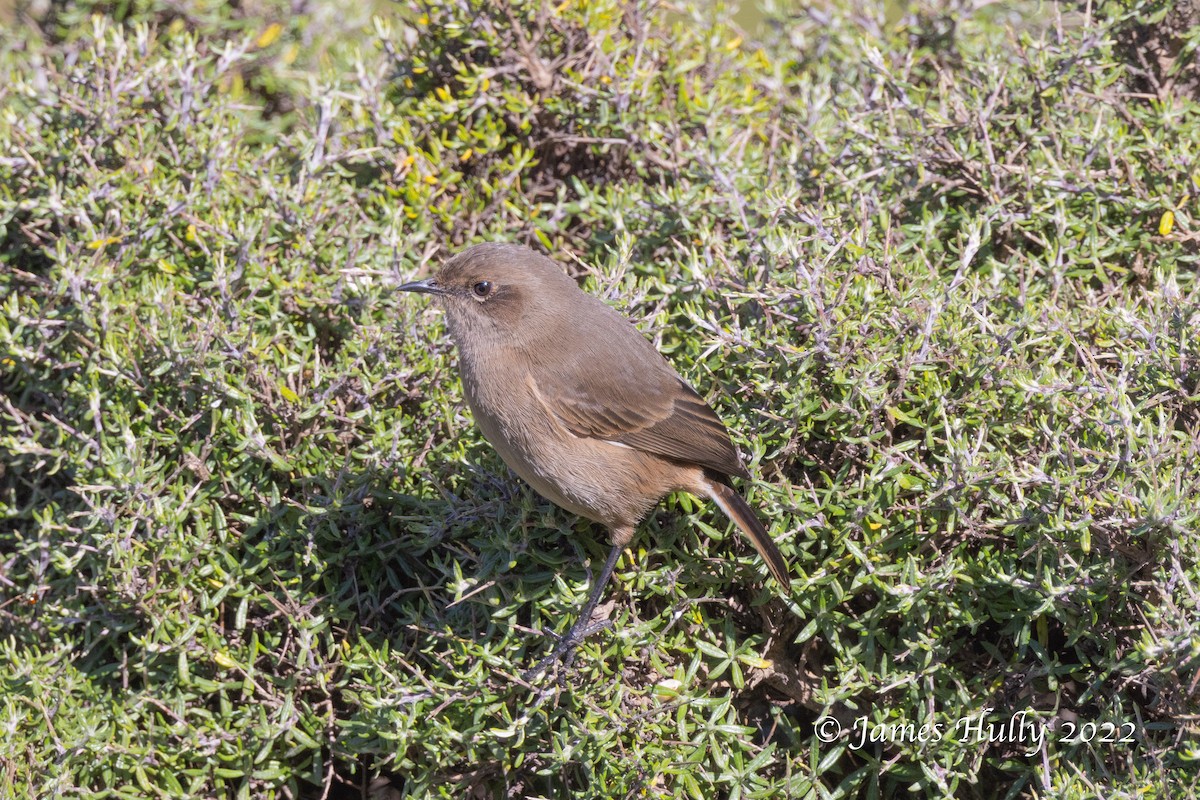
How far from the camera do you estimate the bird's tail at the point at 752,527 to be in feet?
11.0

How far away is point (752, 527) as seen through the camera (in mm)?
3420

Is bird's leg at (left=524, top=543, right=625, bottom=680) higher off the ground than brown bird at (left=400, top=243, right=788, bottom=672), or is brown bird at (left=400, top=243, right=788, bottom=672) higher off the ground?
brown bird at (left=400, top=243, right=788, bottom=672)

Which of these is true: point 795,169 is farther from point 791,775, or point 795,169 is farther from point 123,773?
point 123,773

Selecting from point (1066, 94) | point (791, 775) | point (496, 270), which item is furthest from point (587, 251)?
point (791, 775)

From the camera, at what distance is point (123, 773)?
3725 millimetres

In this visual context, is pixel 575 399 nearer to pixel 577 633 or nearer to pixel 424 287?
pixel 424 287

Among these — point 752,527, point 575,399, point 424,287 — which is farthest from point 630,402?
point 424,287

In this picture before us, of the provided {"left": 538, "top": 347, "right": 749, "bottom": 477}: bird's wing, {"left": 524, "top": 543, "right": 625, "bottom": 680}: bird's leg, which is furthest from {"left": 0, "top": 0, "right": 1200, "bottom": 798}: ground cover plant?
{"left": 538, "top": 347, "right": 749, "bottom": 477}: bird's wing

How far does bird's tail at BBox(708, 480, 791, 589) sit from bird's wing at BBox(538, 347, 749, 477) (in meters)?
0.21

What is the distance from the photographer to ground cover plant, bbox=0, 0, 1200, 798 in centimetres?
333

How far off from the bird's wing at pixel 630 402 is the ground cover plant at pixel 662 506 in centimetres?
16

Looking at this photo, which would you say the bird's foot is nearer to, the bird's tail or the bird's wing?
the bird's tail

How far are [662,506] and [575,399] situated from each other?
51cm

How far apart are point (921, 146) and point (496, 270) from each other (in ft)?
5.88
